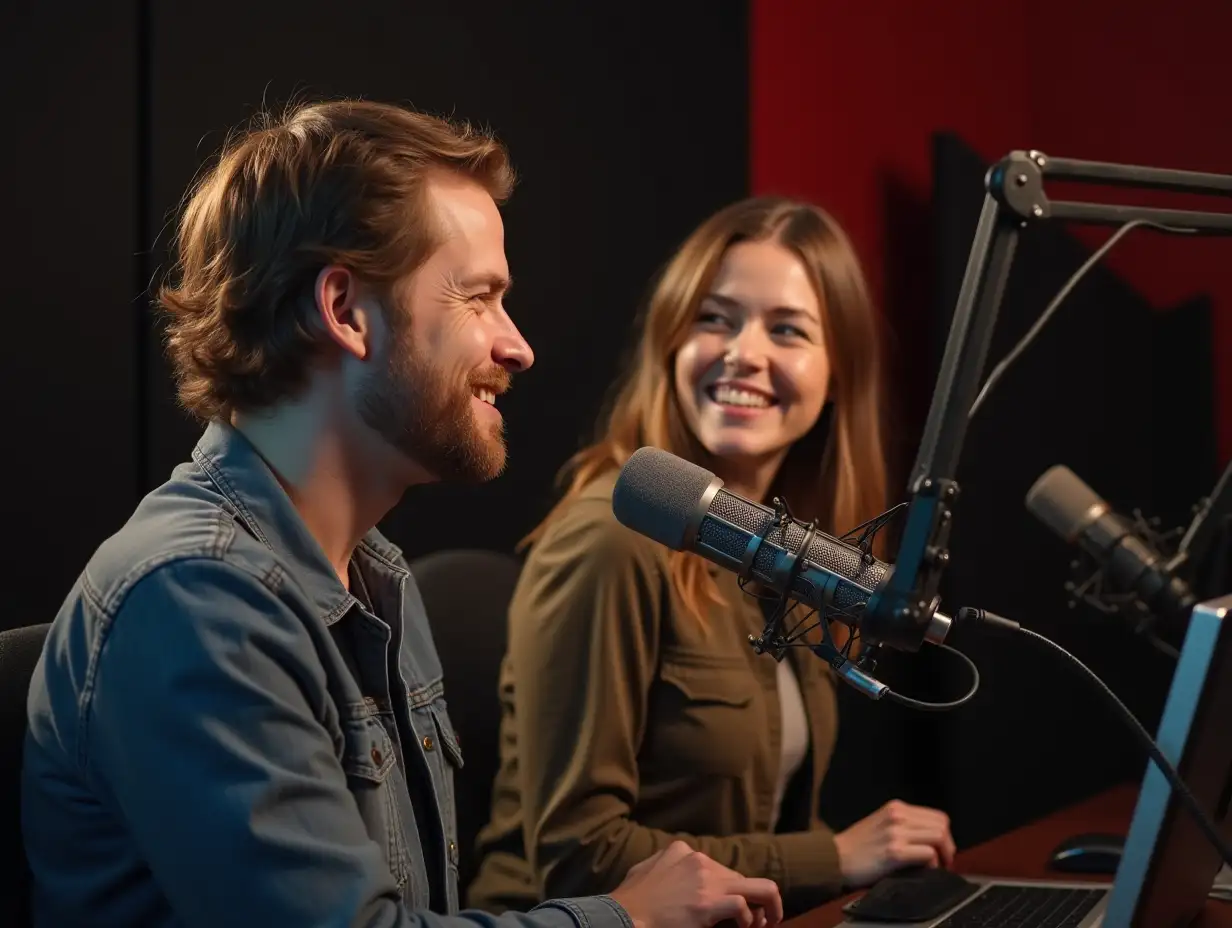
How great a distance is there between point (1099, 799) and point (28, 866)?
1.56 m

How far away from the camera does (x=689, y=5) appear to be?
2676 millimetres

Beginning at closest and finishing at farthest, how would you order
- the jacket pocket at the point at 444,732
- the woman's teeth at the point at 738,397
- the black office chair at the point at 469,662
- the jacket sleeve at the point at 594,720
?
the jacket pocket at the point at 444,732, the jacket sleeve at the point at 594,720, the black office chair at the point at 469,662, the woman's teeth at the point at 738,397

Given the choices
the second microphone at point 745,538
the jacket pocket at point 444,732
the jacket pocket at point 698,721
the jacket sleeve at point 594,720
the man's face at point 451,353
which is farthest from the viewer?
the jacket pocket at point 698,721

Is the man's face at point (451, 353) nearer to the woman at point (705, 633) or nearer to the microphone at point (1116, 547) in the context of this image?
the woman at point (705, 633)

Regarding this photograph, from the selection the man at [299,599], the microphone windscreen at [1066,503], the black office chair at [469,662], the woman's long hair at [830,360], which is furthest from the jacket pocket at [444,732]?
the microphone windscreen at [1066,503]

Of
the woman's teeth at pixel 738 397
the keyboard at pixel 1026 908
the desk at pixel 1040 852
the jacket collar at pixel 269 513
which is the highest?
the woman's teeth at pixel 738 397

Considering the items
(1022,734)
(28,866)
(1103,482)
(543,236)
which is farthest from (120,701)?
(1103,482)

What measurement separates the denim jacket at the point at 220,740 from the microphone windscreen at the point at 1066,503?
3.09ft

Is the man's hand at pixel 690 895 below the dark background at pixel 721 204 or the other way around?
below

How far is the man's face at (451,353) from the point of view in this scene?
1.27 metres

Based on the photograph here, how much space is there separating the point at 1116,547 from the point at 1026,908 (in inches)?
23.8

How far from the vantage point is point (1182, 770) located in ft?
3.34

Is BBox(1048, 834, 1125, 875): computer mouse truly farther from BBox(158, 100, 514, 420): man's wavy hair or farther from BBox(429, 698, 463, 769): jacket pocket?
BBox(158, 100, 514, 420): man's wavy hair

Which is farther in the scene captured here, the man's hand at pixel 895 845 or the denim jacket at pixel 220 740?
the man's hand at pixel 895 845
